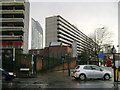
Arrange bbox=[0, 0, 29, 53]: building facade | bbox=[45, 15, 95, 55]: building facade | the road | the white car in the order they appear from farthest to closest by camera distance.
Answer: bbox=[45, 15, 95, 55]: building facade
bbox=[0, 0, 29, 53]: building facade
the white car
the road

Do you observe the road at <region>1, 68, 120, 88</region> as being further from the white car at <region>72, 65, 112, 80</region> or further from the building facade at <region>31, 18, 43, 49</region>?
the building facade at <region>31, 18, 43, 49</region>

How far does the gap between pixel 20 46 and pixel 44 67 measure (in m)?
24.8

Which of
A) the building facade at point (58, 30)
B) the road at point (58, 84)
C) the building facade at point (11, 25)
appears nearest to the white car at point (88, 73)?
the road at point (58, 84)

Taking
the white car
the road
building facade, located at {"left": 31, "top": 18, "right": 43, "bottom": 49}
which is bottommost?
the road

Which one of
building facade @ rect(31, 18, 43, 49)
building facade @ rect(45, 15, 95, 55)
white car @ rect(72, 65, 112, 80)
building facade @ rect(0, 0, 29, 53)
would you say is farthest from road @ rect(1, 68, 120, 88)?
building facade @ rect(45, 15, 95, 55)

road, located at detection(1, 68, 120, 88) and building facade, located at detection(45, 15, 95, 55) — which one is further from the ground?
building facade, located at detection(45, 15, 95, 55)

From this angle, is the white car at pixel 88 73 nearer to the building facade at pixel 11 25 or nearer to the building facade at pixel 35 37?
the building facade at pixel 11 25

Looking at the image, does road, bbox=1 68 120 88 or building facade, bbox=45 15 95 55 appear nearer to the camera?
road, bbox=1 68 120 88

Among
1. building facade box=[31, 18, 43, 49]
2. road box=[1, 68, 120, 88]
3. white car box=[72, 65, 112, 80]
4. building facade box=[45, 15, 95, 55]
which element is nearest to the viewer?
road box=[1, 68, 120, 88]

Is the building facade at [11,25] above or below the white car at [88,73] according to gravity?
above

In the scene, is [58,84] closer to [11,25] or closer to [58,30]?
[11,25]

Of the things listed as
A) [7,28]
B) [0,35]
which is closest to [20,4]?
[7,28]

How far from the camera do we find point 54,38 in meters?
96.4

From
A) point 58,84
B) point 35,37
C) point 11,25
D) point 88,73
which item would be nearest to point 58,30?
point 35,37
